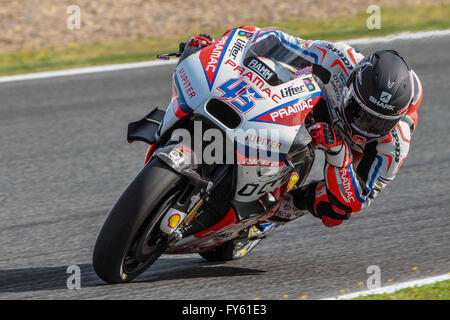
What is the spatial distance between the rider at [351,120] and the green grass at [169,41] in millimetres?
5611

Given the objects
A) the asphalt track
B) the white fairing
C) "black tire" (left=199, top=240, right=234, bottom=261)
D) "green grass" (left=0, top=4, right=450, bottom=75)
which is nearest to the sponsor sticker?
the white fairing

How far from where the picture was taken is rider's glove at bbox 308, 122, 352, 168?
4293 mm

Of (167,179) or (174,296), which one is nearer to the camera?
(167,179)

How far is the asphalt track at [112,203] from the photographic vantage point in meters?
4.72

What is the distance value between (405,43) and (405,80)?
271 inches

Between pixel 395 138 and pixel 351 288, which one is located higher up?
pixel 395 138

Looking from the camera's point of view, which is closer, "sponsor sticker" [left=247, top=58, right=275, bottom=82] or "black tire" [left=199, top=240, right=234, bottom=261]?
"sponsor sticker" [left=247, top=58, right=275, bottom=82]

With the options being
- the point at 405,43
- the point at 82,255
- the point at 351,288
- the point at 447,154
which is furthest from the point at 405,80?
the point at 405,43

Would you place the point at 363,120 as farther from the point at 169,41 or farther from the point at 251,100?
the point at 169,41

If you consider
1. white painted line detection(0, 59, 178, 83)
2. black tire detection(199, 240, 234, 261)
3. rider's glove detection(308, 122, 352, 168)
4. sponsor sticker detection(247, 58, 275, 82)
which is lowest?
black tire detection(199, 240, 234, 261)

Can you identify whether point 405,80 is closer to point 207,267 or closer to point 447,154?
point 207,267

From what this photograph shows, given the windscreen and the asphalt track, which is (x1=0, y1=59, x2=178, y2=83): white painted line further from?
the windscreen

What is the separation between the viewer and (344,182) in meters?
4.64

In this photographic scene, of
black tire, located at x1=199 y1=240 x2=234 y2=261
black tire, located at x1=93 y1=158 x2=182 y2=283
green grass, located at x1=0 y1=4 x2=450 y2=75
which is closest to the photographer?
black tire, located at x1=93 y1=158 x2=182 y2=283
